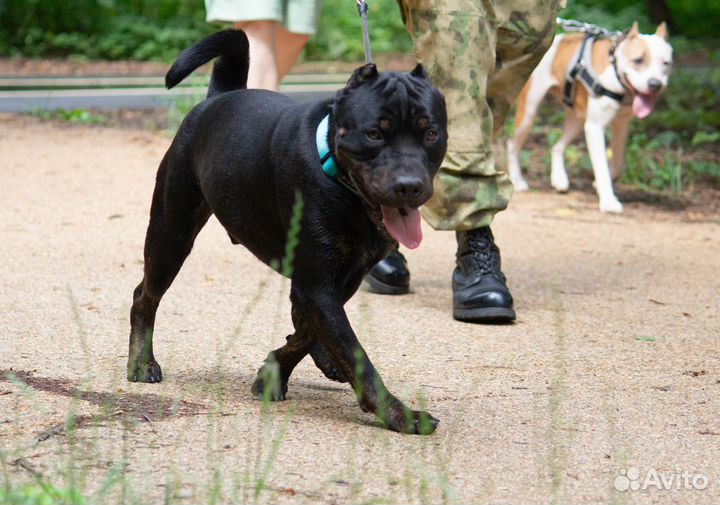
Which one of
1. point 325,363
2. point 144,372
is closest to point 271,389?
point 325,363

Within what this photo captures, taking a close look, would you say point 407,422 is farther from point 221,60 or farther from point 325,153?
point 221,60

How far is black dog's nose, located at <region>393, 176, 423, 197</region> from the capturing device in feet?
9.37

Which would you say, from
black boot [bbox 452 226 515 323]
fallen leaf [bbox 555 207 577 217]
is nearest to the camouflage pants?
black boot [bbox 452 226 515 323]

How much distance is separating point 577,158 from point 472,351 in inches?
250

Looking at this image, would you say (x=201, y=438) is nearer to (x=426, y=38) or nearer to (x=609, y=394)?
(x=609, y=394)

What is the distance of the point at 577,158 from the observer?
10.3 meters

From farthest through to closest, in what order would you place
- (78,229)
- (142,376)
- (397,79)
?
1. (78,229)
2. (142,376)
3. (397,79)

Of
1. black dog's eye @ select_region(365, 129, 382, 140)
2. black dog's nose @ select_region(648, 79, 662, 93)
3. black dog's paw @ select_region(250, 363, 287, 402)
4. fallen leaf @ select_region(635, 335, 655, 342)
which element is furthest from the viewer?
black dog's nose @ select_region(648, 79, 662, 93)

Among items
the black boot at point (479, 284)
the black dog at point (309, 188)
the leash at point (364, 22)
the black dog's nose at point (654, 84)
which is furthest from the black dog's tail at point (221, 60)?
the black dog's nose at point (654, 84)

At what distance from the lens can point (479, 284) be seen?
475cm

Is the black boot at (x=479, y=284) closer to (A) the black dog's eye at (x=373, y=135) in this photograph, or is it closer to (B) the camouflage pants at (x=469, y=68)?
(B) the camouflage pants at (x=469, y=68)

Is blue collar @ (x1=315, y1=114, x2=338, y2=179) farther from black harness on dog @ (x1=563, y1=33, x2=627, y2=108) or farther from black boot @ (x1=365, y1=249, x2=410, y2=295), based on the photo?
black harness on dog @ (x1=563, y1=33, x2=627, y2=108)

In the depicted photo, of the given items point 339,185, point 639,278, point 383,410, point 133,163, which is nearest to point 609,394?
point 383,410

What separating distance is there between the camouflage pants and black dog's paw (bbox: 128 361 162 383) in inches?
64.4
